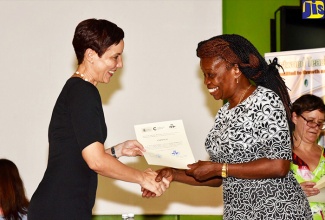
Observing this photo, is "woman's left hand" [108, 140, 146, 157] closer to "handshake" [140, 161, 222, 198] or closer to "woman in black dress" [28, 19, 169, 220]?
"handshake" [140, 161, 222, 198]

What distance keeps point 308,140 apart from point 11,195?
2329mm

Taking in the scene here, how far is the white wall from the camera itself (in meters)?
6.18

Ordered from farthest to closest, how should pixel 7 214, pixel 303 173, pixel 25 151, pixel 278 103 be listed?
1. pixel 25 151
2. pixel 303 173
3. pixel 7 214
4. pixel 278 103

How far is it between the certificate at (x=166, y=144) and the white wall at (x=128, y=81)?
9.02ft

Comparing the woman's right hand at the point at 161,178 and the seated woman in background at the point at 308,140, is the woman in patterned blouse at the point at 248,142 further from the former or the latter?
the seated woman in background at the point at 308,140

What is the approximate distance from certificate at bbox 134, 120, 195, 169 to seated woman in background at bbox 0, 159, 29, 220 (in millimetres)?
1292

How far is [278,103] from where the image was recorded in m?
3.11

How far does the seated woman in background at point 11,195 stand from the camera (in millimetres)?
4199

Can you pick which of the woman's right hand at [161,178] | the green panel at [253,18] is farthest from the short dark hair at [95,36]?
the green panel at [253,18]

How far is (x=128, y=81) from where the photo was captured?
620 cm

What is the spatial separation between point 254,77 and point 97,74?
864 millimetres

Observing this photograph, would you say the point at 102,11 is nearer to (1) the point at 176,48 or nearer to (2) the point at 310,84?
(1) the point at 176,48

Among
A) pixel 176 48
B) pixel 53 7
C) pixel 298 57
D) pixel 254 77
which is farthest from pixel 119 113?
pixel 254 77

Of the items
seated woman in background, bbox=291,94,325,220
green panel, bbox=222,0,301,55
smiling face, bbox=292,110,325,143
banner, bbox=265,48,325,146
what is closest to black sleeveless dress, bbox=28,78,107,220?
seated woman in background, bbox=291,94,325,220
